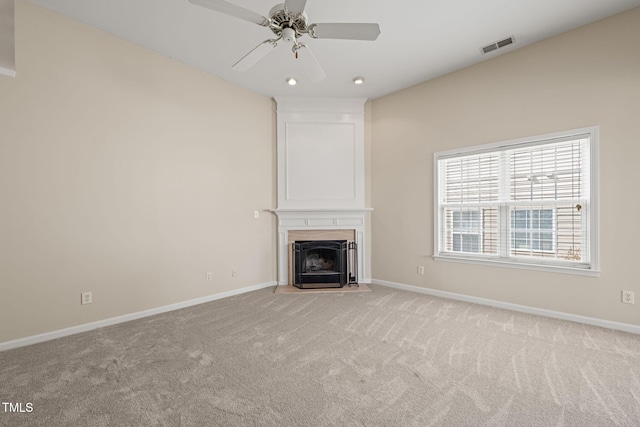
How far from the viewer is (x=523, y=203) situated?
3553 millimetres

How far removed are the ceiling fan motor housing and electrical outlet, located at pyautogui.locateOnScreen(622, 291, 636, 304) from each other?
3.83 m

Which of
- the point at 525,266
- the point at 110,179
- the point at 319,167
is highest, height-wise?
the point at 319,167

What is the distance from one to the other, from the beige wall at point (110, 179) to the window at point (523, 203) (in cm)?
300

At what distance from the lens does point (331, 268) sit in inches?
192

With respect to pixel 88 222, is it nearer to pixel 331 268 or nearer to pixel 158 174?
pixel 158 174

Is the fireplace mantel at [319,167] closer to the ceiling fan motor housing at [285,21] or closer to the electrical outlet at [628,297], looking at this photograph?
the ceiling fan motor housing at [285,21]

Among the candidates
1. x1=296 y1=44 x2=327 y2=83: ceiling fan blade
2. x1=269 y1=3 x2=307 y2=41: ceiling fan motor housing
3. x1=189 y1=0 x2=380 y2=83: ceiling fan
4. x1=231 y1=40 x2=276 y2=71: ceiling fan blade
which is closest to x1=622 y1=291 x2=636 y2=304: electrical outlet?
x1=189 y1=0 x2=380 y2=83: ceiling fan

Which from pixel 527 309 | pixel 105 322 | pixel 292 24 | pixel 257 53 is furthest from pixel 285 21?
pixel 527 309

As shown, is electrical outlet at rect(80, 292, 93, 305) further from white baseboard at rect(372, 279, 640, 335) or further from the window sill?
the window sill

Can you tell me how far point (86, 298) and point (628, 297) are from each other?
529 cm

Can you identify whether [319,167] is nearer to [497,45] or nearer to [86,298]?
[497,45]

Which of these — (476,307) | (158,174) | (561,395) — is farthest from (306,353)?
(158,174)

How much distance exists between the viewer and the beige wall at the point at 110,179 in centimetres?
264

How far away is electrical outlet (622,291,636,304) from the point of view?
9.38ft
